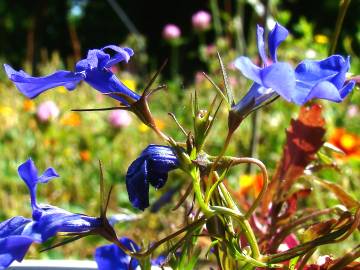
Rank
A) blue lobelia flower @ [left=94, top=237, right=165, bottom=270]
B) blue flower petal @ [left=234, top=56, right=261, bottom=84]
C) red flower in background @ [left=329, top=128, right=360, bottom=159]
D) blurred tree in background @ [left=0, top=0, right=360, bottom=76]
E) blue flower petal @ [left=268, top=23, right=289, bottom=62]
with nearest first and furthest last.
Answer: blue flower petal @ [left=234, top=56, right=261, bottom=84], blue flower petal @ [left=268, top=23, right=289, bottom=62], blue lobelia flower @ [left=94, top=237, right=165, bottom=270], red flower in background @ [left=329, top=128, right=360, bottom=159], blurred tree in background @ [left=0, top=0, right=360, bottom=76]

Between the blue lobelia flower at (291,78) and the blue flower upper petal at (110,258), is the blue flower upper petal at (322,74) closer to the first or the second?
the blue lobelia flower at (291,78)

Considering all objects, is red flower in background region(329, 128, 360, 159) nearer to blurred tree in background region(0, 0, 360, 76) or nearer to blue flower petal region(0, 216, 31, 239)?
blue flower petal region(0, 216, 31, 239)

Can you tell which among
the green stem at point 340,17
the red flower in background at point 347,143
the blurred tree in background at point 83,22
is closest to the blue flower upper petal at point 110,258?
the green stem at point 340,17

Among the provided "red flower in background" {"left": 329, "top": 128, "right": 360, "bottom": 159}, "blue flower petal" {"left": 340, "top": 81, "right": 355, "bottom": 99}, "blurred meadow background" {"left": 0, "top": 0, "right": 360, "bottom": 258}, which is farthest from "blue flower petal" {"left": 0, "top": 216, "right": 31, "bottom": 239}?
"red flower in background" {"left": 329, "top": 128, "right": 360, "bottom": 159}

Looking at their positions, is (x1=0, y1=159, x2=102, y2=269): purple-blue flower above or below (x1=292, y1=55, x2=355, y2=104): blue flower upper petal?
below

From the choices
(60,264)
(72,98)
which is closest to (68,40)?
(72,98)

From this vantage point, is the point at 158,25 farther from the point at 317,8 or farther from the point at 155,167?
the point at 155,167

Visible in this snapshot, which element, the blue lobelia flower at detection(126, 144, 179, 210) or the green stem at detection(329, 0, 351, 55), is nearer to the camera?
the blue lobelia flower at detection(126, 144, 179, 210)
